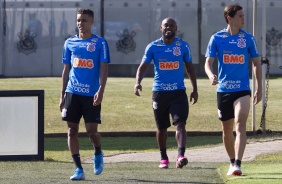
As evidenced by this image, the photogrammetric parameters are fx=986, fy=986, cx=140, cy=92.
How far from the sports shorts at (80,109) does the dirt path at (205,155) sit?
296cm

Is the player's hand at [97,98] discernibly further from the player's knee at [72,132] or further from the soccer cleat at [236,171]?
the soccer cleat at [236,171]

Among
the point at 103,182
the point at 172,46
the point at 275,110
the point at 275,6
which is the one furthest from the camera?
the point at 275,6

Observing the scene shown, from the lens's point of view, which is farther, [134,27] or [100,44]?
[134,27]

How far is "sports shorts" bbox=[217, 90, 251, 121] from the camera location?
36.8 feet

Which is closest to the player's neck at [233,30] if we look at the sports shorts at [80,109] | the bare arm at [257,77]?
the bare arm at [257,77]

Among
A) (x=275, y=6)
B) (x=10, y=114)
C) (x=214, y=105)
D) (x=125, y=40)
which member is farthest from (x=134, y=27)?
(x=10, y=114)

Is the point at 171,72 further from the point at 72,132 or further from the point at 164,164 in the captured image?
the point at 72,132

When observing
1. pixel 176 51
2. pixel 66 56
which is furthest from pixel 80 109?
pixel 176 51

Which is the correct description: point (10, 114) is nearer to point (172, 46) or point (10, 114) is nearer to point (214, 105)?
point (172, 46)

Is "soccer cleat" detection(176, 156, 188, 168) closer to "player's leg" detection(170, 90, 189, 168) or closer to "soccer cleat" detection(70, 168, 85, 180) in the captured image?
"player's leg" detection(170, 90, 189, 168)

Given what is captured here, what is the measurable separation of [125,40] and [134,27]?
23.5 inches

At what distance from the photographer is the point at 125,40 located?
122 ft

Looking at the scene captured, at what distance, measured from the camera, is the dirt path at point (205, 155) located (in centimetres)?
1450

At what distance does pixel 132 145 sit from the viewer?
17.8m
